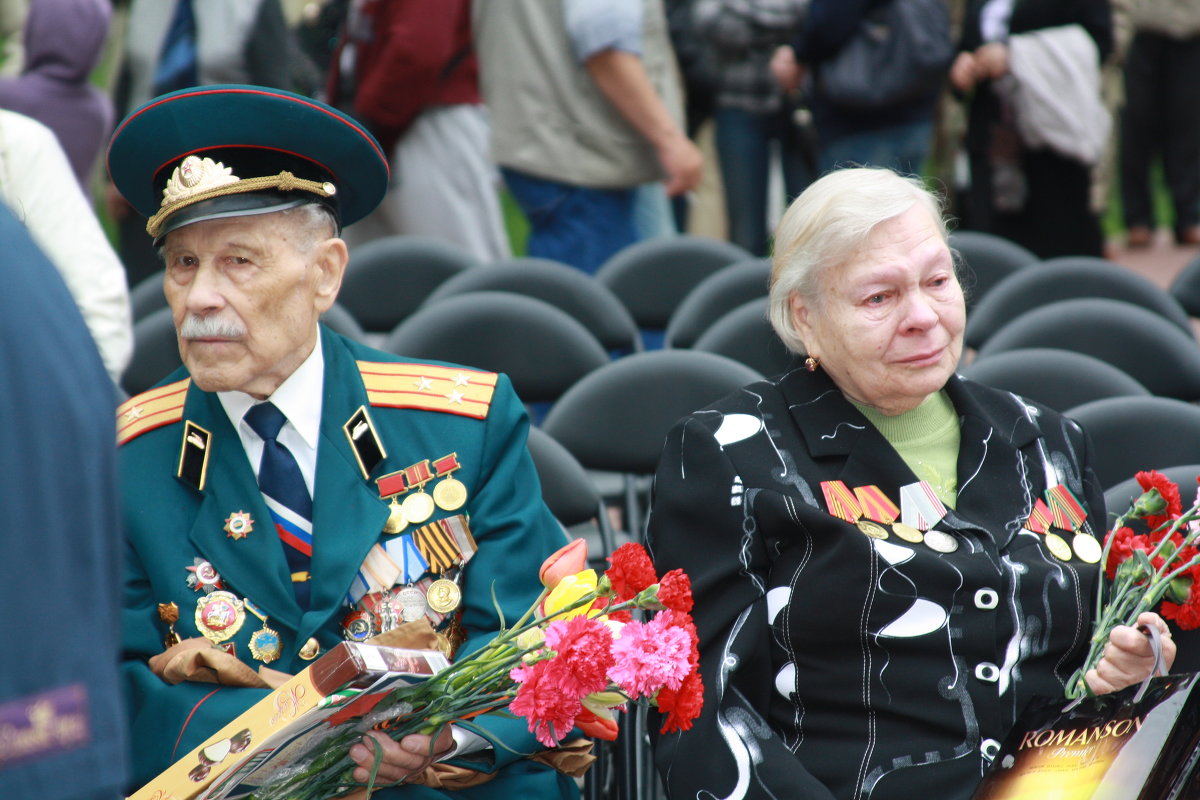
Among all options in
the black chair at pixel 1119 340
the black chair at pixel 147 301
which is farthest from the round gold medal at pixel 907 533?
the black chair at pixel 147 301

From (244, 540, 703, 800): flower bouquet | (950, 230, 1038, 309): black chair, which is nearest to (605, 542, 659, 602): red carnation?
(244, 540, 703, 800): flower bouquet

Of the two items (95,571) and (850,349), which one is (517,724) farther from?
(95,571)

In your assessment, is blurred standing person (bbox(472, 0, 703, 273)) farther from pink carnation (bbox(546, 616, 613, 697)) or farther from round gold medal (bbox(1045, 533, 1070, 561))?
pink carnation (bbox(546, 616, 613, 697))

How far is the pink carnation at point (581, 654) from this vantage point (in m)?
1.96

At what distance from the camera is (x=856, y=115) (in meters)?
6.29

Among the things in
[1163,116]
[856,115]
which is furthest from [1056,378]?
[1163,116]

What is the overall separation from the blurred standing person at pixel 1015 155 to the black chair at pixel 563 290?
7.55ft

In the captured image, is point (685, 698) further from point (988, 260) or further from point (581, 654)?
point (988, 260)

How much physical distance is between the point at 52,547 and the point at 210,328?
132 cm

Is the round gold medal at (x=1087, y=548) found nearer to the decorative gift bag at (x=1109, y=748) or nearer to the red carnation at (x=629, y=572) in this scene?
the decorative gift bag at (x=1109, y=748)

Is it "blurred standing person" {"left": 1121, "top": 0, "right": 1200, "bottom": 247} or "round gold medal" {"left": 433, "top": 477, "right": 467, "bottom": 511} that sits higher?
"round gold medal" {"left": 433, "top": 477, "right": 467, "bottom": 511}

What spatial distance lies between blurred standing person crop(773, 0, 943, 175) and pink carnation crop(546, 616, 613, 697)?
441 centimetres

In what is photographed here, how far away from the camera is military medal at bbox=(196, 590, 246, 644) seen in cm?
242

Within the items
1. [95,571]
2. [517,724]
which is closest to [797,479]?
[517,724]
